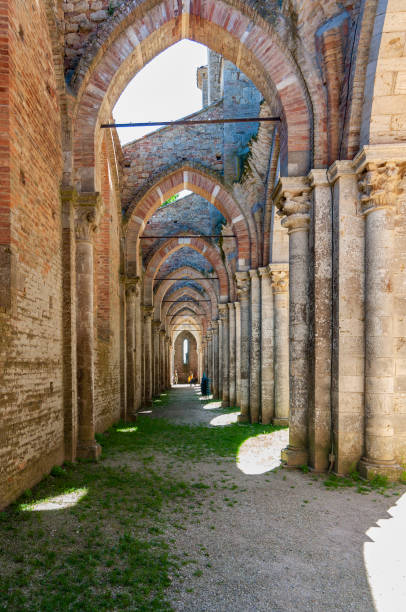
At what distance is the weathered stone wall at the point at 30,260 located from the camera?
189 inches

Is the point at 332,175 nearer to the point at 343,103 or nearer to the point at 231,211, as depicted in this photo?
the point at 343,103

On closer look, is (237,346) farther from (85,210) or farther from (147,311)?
(85,210)

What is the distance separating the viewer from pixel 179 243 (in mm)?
19875

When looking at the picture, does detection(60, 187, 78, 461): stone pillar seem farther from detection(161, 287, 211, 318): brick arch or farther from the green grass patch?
detection(161, 287, 211, 318): brick arch

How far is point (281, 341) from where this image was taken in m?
11.1

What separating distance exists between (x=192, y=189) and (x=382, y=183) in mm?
9742

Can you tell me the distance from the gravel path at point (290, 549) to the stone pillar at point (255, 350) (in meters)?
6.24

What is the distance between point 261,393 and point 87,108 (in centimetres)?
808

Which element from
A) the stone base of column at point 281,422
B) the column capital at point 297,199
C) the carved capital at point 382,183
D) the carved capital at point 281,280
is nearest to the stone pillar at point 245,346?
the stone base of column at point 281,422

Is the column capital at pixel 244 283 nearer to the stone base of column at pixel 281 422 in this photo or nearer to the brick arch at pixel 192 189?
the brick arch at pixel 192 189

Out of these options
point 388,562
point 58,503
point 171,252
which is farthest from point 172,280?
point 388,562

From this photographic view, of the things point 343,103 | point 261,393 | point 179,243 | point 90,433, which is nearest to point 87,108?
point 343,103

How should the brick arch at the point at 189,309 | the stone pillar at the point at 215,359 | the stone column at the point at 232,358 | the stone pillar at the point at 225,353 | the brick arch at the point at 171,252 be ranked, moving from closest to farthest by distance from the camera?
the stone column at the point at 232,358 → the stone pillar at the point at 225,353 → the brick arch at the point at 171,252 → the stone pillar at the point at 215,359 → the brick arch at the point at 189,309

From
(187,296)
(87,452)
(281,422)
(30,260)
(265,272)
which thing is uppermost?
(187,296)
